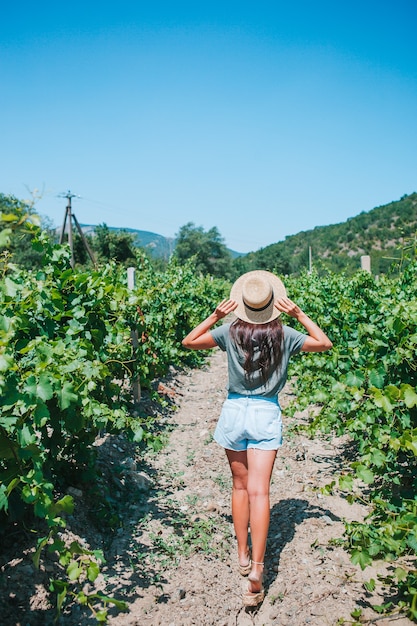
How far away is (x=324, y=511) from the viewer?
370 centimetres

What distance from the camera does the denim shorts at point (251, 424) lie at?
108 inches

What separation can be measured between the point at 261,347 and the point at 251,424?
43 cm

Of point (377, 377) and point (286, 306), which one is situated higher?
point (286, 306)

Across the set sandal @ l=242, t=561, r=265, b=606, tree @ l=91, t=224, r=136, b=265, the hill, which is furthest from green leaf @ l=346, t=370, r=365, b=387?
the hill

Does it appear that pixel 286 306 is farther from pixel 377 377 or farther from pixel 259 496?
pixel 259 496

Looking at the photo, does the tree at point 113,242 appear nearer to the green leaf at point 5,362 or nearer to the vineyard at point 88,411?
the vineyard at point 88,411

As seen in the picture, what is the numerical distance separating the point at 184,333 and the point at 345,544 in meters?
7.44

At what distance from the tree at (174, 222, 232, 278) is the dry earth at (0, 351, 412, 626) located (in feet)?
154

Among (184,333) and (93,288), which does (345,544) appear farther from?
(184,333)

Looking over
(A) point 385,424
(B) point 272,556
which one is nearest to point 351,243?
(A) point 385,424

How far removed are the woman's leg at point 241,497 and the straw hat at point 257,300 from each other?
79 cm

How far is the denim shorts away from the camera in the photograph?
9.02 feet

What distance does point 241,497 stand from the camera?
9.59ft

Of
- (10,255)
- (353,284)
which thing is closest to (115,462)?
(10,255)
